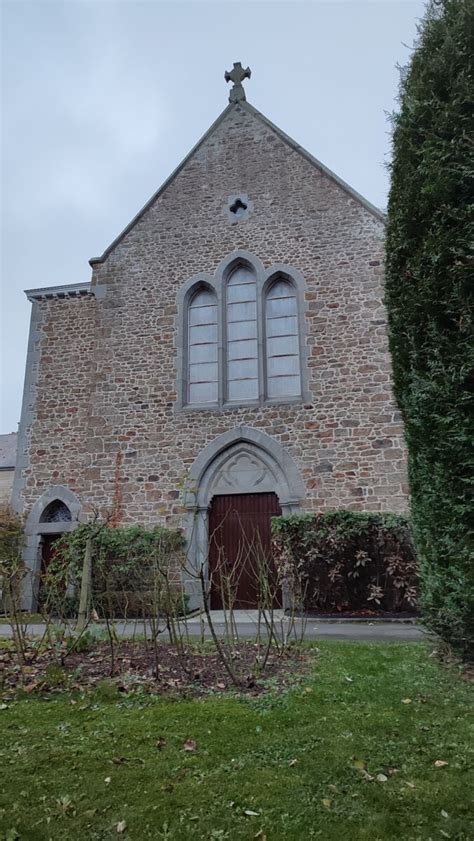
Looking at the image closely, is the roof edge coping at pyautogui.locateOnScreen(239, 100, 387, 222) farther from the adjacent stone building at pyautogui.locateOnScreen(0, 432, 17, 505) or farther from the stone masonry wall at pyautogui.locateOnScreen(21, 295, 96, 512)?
the adjacent stone building at pyautogui.locateOnScreen(0, 432, 17, 505)

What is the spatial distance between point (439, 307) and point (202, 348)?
753cm

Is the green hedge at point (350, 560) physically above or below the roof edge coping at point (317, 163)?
below

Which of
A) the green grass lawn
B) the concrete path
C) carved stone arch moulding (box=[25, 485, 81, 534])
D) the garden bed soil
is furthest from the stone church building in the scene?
the green grass lawn

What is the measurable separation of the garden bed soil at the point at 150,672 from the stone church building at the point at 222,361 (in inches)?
213

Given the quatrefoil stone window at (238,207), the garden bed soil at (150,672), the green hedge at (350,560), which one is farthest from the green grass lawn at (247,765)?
the quatrefoil stone window at (238,207)

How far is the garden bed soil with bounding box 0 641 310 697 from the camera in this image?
4078 mm

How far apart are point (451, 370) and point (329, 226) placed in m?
7.97

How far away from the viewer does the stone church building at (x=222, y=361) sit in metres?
10.7

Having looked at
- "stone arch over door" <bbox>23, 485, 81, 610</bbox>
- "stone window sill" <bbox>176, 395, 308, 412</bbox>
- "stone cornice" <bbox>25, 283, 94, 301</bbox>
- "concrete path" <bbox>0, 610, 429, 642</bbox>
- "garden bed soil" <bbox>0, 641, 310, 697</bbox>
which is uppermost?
"stone cornice" <bbox>25, 283, 94, 301</bbox>

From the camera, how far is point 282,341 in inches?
451

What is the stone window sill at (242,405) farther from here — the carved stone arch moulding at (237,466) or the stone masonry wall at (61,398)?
the stone masonry wall at (61,398)

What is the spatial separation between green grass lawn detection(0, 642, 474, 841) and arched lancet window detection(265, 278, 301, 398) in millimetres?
7568

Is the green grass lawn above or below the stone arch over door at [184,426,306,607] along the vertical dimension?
below

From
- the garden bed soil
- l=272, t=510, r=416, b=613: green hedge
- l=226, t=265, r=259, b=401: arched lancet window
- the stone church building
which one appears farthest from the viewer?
l=226, t=265, r=259, b=401: arched lancet window
